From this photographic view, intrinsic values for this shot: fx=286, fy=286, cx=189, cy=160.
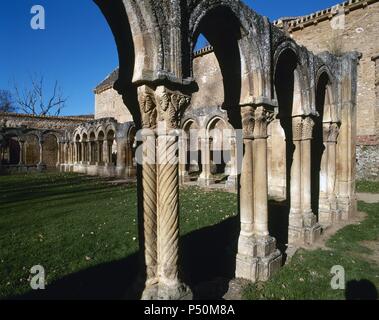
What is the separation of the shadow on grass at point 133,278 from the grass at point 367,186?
9.67 meters

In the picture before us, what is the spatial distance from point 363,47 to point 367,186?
9.57 meters

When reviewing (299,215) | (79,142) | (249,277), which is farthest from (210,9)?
(79,142)

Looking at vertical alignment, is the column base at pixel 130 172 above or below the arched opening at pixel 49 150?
below

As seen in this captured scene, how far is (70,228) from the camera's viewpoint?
6340mm

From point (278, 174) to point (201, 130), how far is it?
14.8 feet

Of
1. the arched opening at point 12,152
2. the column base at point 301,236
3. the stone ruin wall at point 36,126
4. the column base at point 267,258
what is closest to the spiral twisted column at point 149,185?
the column base at point 267,258

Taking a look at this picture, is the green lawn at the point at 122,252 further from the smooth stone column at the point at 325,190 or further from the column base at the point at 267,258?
the smooth stone column at the point at 325,190

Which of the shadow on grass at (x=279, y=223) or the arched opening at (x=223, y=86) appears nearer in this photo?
the arched opening at (x=223, y=86)

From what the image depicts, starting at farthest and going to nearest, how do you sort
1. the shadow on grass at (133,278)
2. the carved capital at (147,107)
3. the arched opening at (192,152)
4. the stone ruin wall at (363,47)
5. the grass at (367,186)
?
the arched opening at (192,152)
the stone ruin wall at (363,47)
the grass at (367,186)
the shadow on grass at (133,278)
the carved capital at (147,107)

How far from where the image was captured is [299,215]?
18.4ft

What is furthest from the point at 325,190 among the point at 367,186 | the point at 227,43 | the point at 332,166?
the point at 367,186

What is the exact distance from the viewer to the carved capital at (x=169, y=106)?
2818mm

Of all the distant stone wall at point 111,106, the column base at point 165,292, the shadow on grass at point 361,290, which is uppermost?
the distant stone wall at point 111,106

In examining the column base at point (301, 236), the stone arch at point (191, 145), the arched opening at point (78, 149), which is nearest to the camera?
the column base at point (301, 236)
